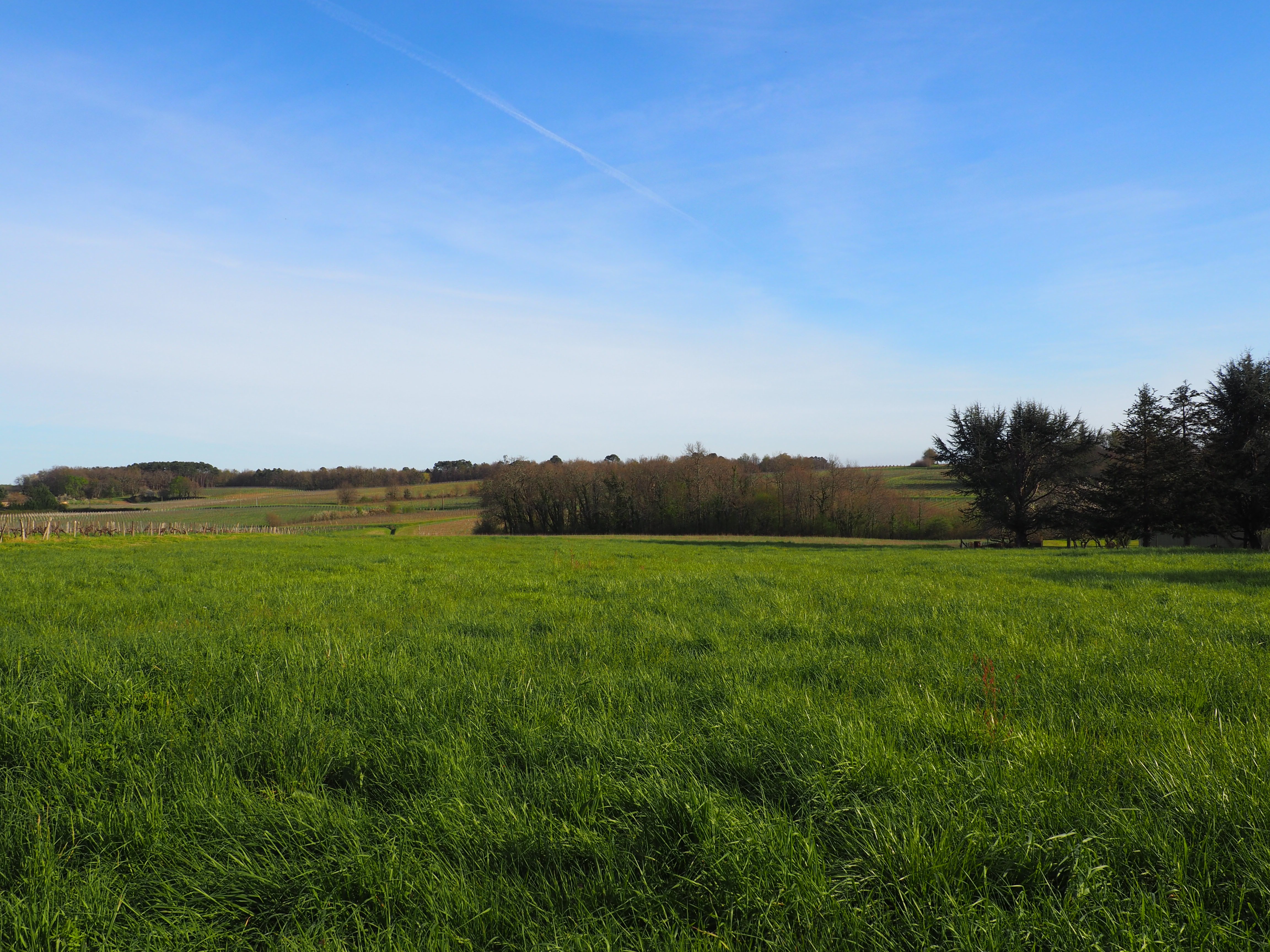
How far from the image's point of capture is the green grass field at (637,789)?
2.07 meters

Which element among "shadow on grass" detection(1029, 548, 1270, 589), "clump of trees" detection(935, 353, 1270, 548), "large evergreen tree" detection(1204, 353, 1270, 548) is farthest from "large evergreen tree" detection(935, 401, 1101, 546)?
"shadow on grass" detection(1029, 548, 1270, 589)

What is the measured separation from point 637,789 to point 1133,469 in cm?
4556

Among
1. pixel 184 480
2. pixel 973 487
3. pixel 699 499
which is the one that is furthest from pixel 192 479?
pixel 973 487

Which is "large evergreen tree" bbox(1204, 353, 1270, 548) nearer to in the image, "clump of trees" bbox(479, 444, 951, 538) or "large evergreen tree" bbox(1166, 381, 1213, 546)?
"large evergreen tree" bbox(1166, 381, 1213, 546)

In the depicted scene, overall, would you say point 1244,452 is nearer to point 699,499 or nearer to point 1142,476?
point 1142,476

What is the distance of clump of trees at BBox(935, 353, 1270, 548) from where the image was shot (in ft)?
106

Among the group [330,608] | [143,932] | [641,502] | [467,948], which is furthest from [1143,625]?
[641,502]

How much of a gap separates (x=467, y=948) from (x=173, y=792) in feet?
6.31

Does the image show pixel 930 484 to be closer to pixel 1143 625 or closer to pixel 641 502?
pixel 641 502

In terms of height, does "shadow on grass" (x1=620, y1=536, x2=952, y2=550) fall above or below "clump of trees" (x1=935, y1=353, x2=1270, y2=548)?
below

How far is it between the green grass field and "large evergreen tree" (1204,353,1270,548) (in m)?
34.9

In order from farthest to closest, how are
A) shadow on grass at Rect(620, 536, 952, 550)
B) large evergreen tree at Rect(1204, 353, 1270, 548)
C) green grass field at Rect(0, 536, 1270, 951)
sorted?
shadow on grass at Rect(620, 536, 952, 550), large evergreen tree at Rect(1204, 353, 1270, 548), green grass field at Rect(0, 536, 1270, 951)

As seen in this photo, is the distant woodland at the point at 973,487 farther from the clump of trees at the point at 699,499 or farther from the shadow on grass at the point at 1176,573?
the shadow on grass at the point at 1176,573

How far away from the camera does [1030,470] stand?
131ft
